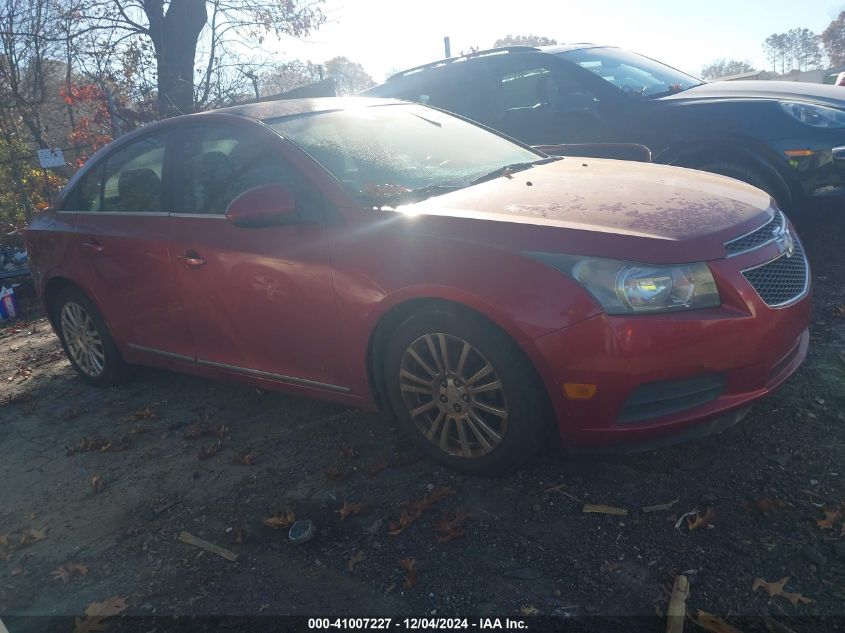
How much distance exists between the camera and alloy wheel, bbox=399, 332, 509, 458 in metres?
2.85

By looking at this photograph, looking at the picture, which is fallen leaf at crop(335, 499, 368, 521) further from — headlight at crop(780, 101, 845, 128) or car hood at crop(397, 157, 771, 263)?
headlight at crop(780, 101, 845, 128)

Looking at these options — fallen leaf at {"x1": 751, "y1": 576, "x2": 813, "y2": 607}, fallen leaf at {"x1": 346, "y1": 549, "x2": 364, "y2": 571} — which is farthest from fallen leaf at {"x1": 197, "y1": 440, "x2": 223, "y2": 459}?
fallen leaf at {"x1": 751, "y1": 576, "x2": 813, "y2": 607}

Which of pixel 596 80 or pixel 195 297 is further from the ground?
pixel 596 80

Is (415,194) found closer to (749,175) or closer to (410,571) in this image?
(410,571)

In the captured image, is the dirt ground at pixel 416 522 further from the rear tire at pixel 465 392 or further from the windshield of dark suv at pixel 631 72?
the windshield of dark suv at pixel 631 72

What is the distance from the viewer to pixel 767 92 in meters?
5.36

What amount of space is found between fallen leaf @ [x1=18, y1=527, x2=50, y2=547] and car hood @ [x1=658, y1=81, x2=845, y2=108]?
210 inches

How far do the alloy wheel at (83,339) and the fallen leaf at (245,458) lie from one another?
5.97ft

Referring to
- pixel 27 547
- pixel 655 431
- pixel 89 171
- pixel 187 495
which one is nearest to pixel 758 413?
pixel 655 431

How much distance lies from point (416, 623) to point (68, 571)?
5.21 feet

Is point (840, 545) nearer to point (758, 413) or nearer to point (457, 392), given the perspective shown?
point (758, 413)

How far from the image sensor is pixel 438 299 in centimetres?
288

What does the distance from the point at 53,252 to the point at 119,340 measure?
0.90 m

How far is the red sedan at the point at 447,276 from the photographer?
260cm
